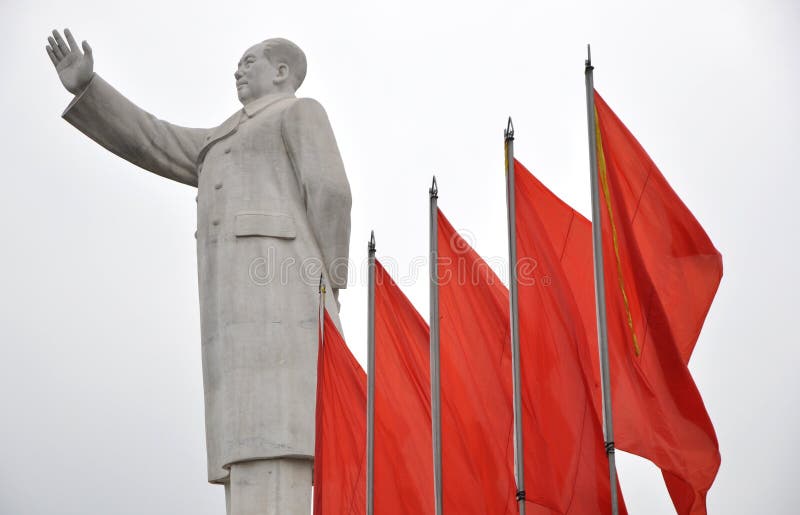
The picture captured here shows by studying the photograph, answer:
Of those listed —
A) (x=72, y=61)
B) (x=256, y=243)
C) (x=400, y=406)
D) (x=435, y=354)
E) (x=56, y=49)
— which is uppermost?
(x=56, y=49)

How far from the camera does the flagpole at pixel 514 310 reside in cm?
1353

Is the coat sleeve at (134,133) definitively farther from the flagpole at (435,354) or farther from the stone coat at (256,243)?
the flagpole at (435,354)

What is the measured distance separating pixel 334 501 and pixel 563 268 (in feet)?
10.2

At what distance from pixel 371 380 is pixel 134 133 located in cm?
389

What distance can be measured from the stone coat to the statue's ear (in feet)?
0.74

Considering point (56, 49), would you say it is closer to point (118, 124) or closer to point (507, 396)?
point (118, 124)

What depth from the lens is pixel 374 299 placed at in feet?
52.0

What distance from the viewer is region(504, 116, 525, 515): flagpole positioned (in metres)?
13.5

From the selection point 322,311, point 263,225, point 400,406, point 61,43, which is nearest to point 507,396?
point 400,406

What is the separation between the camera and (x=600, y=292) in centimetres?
1378

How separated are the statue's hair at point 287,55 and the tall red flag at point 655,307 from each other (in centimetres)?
398

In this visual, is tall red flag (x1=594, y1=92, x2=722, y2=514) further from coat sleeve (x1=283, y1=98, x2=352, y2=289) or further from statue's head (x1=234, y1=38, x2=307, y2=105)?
statue's head (x1=234, y1=38, x2=307, y2=105)

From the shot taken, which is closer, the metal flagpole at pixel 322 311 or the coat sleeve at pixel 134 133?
the metal flagpole at pixel 322 311

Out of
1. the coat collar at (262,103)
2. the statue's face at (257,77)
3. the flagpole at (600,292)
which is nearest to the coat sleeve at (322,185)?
the coat collar at (262,103)
